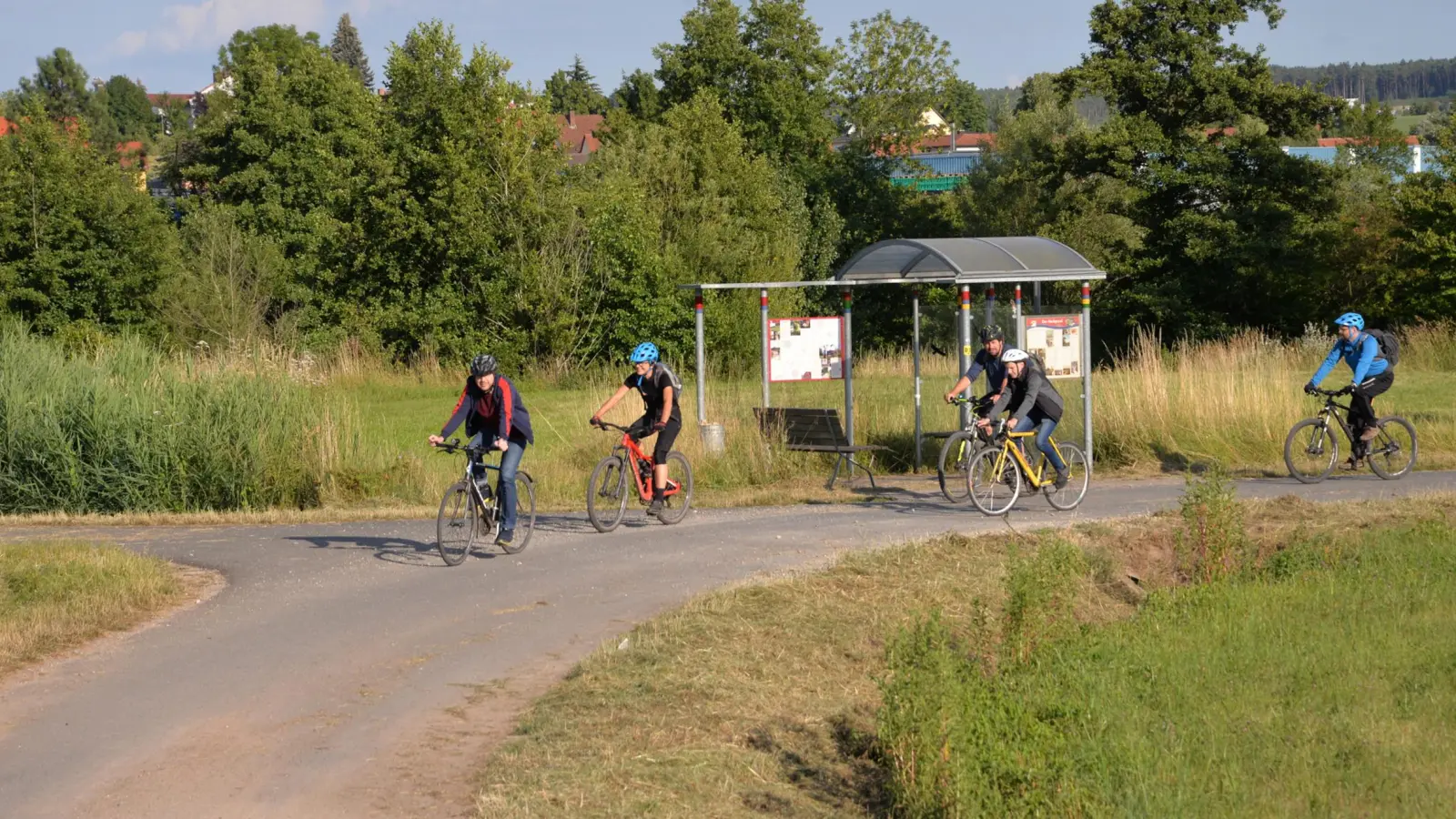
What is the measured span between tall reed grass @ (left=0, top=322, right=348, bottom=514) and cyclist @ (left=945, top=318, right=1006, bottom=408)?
24.1 ft

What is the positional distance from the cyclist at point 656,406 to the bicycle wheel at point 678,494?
227mm

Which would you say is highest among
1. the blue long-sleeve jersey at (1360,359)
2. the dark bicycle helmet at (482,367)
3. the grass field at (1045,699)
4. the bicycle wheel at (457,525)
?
the dark bicycle helmet at (482,367)

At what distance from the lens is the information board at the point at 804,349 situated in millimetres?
18703

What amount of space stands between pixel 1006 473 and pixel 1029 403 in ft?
2.63

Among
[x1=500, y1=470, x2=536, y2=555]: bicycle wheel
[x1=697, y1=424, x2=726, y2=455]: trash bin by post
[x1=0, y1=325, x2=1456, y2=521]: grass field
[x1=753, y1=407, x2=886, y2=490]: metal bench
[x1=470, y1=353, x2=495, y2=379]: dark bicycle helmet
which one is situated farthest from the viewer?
[x1=697, y1=424, x2=726, y2=455]: trash bin by post

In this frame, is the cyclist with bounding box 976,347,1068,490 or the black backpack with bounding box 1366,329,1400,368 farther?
the black backpack with bounding box 1366,329,1400,368

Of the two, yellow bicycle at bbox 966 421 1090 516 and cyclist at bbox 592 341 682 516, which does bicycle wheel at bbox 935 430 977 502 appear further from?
cyclist at bbox 592 341 682 516

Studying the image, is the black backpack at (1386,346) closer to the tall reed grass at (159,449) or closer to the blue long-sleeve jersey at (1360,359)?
the blue long-sleeve jersey at (1360,359)

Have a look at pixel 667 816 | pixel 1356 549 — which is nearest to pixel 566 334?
pixel 1356 549

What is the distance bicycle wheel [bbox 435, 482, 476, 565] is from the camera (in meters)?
12.8

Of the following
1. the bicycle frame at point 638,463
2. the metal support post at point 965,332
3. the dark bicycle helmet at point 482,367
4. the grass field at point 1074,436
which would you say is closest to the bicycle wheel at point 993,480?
the grass field at point 1074,436

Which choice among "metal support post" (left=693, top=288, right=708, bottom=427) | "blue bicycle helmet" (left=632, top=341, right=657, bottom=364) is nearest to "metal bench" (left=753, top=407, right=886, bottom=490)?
"metal support post" (left=693, top=288, right=708, bottom=427)

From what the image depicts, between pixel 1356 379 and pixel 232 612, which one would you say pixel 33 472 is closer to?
pixel 232 612

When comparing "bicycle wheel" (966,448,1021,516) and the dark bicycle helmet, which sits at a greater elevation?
the dark bicycle helmet
